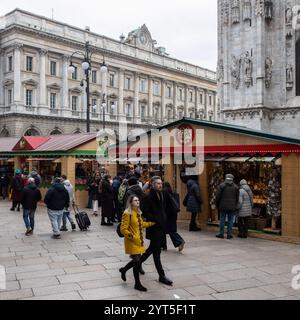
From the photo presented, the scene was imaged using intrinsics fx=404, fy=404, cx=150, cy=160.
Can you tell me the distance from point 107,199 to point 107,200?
3cm

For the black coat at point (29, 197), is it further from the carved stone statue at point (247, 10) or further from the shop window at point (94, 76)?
the shop window at point (94, 76)

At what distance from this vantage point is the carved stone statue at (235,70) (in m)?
24.7

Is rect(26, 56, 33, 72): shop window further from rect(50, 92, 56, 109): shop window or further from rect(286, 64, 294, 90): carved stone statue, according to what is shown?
rect(286, 64, 294, 90): carved stone statue

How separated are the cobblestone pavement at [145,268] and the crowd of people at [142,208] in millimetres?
406

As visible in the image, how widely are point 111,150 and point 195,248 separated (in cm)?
734

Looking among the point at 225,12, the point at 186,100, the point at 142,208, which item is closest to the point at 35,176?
the point at 142,208

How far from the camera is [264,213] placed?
39.6 feet

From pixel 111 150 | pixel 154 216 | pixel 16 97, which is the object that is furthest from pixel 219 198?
pixel 16 97

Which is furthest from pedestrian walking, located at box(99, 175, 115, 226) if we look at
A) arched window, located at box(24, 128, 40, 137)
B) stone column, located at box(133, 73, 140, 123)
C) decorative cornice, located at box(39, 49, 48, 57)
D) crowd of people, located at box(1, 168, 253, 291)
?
stone column, located at box(133, 73, 140, 123)

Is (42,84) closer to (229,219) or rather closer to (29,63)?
(29,63)

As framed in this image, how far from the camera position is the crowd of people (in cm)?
675

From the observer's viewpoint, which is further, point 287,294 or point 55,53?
point 55,53

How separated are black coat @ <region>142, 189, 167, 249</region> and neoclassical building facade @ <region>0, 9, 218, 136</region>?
40.5 m

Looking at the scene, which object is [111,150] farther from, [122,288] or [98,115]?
[98,115]
